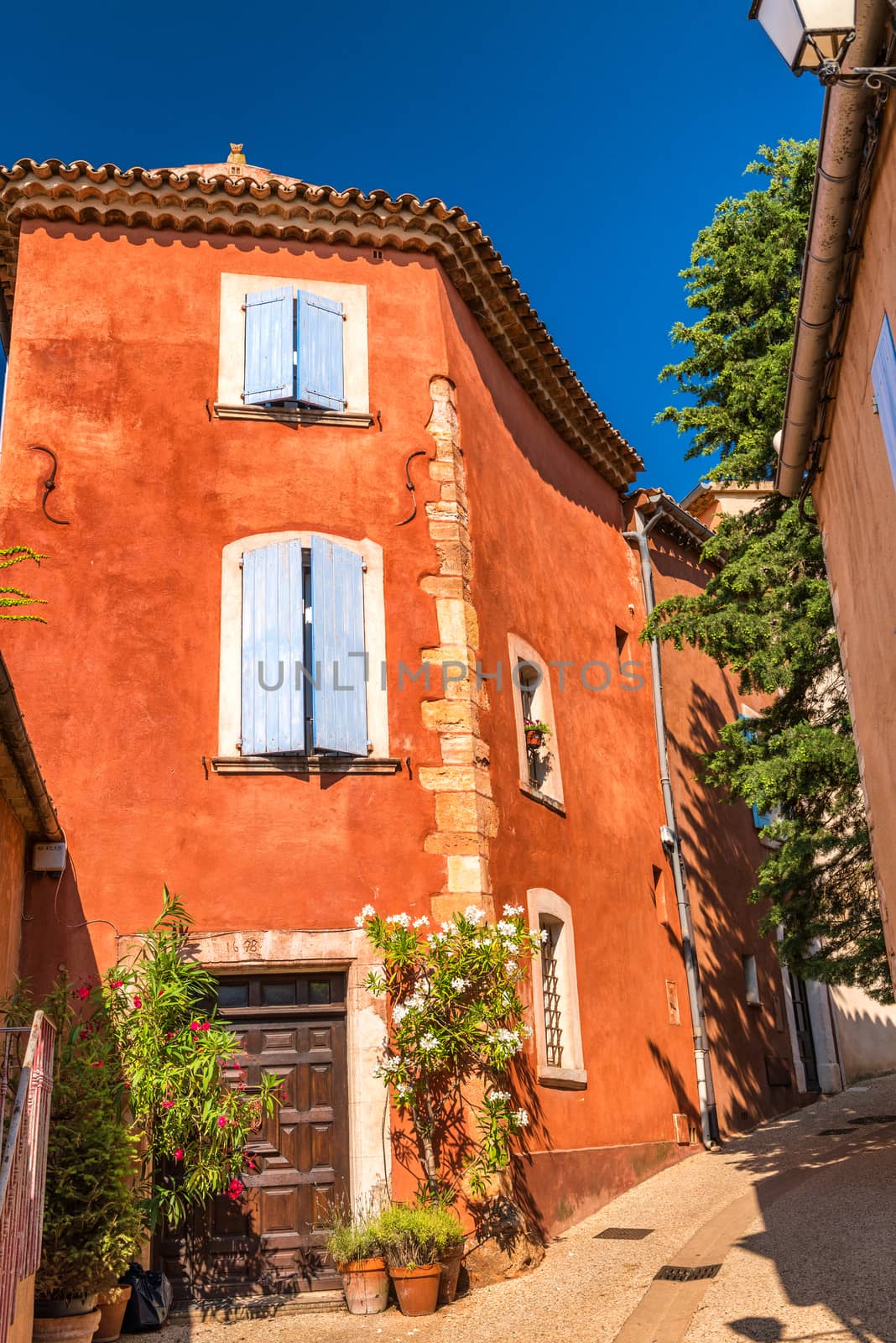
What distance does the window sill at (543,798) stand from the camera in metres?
10.9

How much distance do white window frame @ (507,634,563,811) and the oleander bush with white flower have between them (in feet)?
6.60

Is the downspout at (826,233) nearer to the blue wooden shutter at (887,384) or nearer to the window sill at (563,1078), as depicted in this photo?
the blue wooden shutter at (887,384)

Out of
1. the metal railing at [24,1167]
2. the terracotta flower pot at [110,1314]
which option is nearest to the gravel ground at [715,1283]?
the terracotta flower pot at [110,1314]

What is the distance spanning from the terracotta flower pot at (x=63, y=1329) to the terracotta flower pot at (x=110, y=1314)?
450 millimetres

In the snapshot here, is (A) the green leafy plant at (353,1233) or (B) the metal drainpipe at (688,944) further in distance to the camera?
(B) the metal drainpipe at (688,944)

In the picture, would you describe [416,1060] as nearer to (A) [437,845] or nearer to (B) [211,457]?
(A) [437,845]

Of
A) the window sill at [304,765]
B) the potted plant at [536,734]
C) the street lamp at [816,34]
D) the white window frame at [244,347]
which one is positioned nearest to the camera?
the street lamp at [816,34]

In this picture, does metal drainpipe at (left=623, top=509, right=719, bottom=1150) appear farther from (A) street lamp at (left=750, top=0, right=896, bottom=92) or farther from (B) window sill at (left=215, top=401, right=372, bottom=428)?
(A) street lamp at (left=750, top=0, right=896, bottom=92)

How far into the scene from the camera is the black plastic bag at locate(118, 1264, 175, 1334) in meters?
7.77

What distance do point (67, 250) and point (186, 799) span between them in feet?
16.6

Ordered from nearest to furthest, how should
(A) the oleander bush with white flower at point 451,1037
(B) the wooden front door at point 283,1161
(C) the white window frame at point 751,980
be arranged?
1. (B) the wooden front door at point 283,1161
2. (A) the oleander bush with white flower at point 451,1037
3. (C) the white window frame at point 751,980

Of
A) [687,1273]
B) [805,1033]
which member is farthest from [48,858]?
[805,1033]

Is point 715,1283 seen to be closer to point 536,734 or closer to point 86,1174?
point 86,1174

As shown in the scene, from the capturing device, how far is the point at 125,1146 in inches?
301
